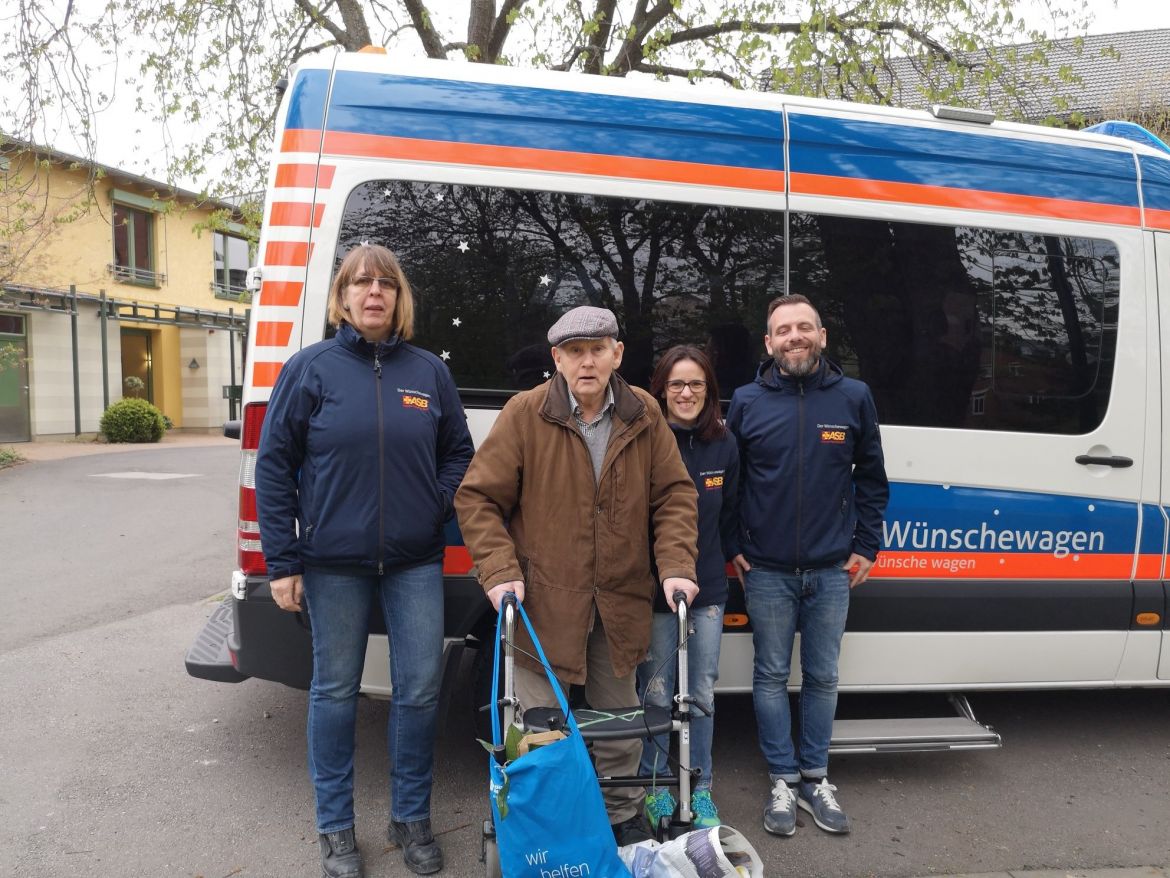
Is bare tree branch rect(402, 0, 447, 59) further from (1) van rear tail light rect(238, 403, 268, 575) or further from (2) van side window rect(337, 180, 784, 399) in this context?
(1) van rear tail light rect(238, 403, 268, 575)

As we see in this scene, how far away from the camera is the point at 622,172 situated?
305 centimetres

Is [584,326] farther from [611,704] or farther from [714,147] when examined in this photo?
[611,704]

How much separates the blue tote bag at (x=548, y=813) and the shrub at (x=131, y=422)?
18794mm

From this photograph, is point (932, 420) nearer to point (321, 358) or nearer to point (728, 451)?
point (728, 451)

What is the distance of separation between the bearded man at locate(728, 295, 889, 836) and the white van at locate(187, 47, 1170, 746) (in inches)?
8.4

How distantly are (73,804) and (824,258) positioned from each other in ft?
11.6

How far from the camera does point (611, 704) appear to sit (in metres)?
2.72

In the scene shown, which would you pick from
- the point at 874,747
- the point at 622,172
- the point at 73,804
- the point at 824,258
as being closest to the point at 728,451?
the point at 824,258

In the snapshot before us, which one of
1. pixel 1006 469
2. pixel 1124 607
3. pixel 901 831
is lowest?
pixel 901 831

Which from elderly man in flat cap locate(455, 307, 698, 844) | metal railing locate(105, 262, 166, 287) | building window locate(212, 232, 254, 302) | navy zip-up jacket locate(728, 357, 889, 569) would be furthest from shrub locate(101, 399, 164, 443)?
navy zip-up jacket locate(728, 357, 889, 569)

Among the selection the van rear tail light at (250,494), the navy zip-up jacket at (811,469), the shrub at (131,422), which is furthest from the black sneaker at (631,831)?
the shrub at (131,422)

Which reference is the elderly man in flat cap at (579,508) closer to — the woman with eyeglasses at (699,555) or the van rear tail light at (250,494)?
the woman with eyeglasses at (699,555)

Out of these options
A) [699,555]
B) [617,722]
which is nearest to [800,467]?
[699,555]

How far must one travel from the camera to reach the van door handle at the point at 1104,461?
11.0 ft
